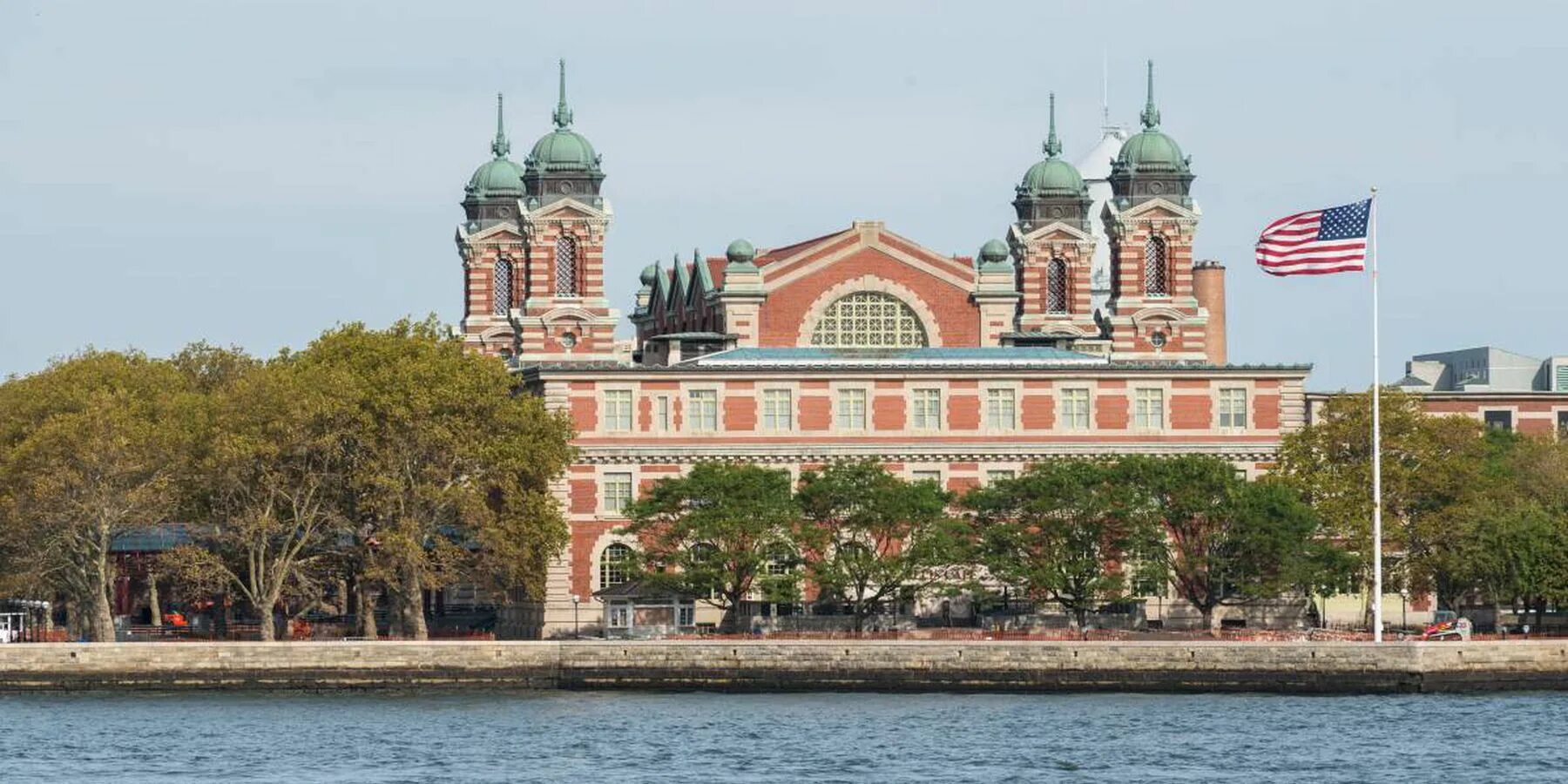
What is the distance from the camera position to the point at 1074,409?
13375 cm

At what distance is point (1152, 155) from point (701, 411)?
130 feet

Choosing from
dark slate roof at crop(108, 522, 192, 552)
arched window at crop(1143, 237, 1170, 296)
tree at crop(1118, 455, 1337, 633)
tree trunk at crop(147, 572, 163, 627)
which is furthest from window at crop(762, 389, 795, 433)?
arched window at crop(1143, 237, 1170, 296)

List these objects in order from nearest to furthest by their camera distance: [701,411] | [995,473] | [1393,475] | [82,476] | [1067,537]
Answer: [82,476]
[1067,537]
[1393,475]
[701,411]
[995,473]

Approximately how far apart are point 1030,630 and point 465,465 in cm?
2068

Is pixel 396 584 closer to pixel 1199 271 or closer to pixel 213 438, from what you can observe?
pixel 213 438

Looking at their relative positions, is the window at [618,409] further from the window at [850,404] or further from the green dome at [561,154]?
the green dome at [561,154]

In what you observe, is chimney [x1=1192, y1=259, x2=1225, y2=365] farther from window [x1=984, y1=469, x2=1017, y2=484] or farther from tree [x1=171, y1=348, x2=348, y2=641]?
tree [x1=171, y1=348, x2=348, y2=641]

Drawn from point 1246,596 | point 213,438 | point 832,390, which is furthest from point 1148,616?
point 213,438

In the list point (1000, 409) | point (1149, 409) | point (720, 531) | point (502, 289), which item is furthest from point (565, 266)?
point (720, 531)

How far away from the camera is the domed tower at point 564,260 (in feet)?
524

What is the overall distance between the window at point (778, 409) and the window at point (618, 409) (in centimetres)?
518

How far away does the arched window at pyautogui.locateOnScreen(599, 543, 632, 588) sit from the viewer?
130m

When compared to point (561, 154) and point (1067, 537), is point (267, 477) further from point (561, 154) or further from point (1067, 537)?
point (561, 154)

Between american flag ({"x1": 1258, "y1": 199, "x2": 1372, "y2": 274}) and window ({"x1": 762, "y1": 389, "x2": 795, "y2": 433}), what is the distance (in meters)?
31.3
